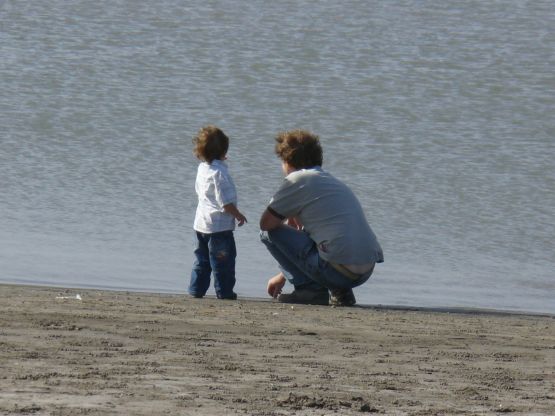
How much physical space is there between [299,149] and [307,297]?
893 mm

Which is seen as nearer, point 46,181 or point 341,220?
point 341,220

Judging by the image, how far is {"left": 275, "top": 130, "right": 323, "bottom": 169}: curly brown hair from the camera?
8.38 meters

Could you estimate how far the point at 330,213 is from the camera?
327 inches

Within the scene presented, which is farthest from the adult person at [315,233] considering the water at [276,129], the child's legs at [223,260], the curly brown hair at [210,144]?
the water at [276,129]

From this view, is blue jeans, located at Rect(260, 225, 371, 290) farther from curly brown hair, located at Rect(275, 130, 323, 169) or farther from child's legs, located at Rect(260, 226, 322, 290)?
curly brown hair, located at Rect(275, 130, 323, 169)

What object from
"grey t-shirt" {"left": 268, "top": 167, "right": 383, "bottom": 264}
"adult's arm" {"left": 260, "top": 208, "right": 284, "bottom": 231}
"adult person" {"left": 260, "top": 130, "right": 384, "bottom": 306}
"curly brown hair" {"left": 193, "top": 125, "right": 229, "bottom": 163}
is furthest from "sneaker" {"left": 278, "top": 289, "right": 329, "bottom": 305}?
"curly brown hair" {"left": 193, "top": 125, "right": 229, "bottom": 163}

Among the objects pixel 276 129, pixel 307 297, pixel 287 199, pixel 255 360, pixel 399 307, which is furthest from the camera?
pixel 276 129

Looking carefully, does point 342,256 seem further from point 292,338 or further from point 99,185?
point 99,185

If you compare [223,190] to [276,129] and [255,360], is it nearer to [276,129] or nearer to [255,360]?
[255,360]

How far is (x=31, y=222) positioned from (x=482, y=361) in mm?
5015

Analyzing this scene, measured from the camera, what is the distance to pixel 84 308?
728 centimetres

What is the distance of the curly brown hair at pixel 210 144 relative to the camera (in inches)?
332

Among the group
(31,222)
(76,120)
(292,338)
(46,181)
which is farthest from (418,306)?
(76,120)

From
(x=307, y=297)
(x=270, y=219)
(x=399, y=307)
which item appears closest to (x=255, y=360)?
(x=270, y=219)
